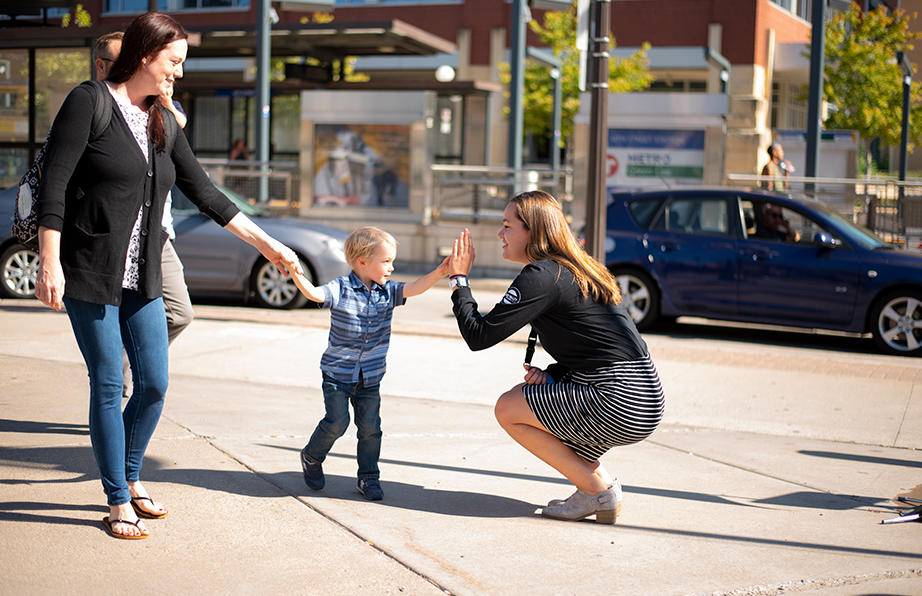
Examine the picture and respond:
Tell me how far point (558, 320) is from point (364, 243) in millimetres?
871

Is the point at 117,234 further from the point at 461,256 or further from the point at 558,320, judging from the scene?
the point at 558,320

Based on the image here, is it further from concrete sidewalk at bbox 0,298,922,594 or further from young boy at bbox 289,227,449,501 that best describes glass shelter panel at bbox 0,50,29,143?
Result: young boy at bbox 289,227,449,501

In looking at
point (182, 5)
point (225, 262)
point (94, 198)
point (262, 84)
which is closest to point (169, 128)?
point (94, 198)

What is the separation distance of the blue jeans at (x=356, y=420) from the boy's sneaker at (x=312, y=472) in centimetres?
3

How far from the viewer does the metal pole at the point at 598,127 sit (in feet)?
33.9

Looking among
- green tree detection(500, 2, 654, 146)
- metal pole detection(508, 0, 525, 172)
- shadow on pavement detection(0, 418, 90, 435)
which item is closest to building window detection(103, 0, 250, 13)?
green tree detection(500, 2, 654, 146)

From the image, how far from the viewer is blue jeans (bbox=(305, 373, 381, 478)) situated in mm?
4695

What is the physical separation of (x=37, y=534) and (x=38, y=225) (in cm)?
116

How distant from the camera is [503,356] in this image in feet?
30.5

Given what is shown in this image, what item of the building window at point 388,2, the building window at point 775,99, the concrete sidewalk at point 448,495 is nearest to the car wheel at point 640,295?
the concrete sidewalk at point 448,495

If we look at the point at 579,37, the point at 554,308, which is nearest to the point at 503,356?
the point at 579,37

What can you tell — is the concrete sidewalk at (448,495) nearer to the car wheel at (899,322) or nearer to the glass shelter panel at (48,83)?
the car wheel at (899,322)

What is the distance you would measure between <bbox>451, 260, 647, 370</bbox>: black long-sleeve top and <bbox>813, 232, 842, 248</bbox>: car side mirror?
6.50 metres

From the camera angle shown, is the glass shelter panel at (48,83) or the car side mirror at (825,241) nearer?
the car side mirror at (825,241)
